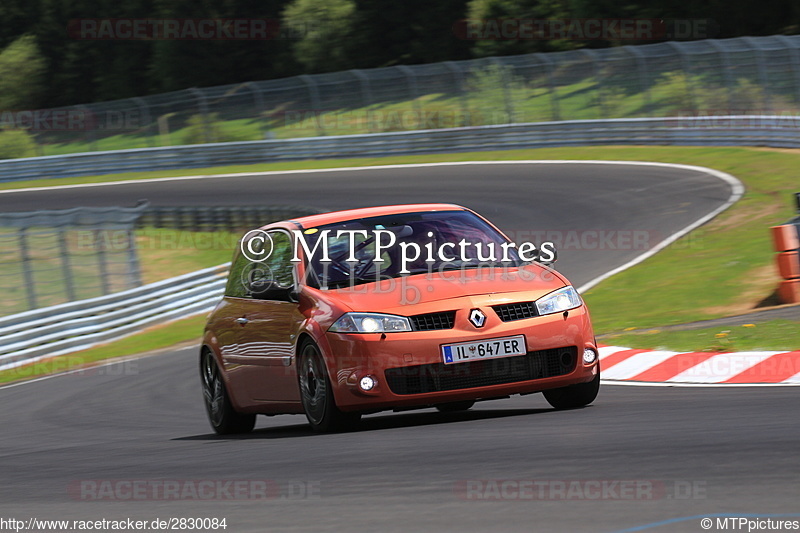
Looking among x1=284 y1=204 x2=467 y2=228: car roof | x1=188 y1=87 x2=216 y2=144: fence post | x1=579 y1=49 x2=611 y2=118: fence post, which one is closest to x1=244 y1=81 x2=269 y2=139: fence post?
x1=188 y1=87 x2=216 y2=144: fence post

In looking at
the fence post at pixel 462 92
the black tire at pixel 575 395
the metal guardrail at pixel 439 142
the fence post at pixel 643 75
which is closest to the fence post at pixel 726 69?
the metal guardrail at pixel 439 142

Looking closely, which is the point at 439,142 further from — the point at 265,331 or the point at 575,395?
the point at 575,395

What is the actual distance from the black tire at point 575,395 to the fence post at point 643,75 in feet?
90.1

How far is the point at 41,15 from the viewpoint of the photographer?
7344 centimetres

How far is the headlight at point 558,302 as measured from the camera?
761 cm

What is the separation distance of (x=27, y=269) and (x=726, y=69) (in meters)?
20.7

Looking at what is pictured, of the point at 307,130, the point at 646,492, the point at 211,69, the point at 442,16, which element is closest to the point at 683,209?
the point at 646,492

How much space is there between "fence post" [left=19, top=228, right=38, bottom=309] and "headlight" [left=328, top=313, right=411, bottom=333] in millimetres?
12538

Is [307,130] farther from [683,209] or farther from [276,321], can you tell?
[276,321]

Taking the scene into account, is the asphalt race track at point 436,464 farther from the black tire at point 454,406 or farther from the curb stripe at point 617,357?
the curb stripe at point 617,357

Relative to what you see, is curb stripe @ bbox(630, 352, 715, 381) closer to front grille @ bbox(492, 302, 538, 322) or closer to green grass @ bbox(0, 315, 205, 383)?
front grille @ bbox(492, 302, 538, 322)

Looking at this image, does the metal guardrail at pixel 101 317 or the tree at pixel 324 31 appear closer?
the metal guardrail at pixel 101 317

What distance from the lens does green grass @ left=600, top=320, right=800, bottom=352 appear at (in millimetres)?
10133

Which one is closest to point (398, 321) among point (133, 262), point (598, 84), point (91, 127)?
point (133, 262)
